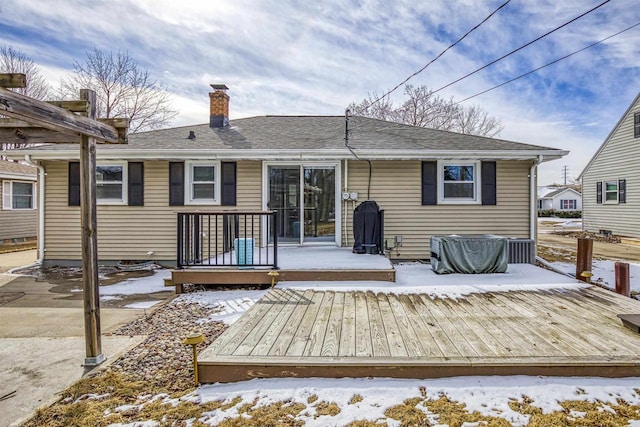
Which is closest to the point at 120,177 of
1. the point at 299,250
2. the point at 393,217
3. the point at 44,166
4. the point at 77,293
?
the point at 44,166

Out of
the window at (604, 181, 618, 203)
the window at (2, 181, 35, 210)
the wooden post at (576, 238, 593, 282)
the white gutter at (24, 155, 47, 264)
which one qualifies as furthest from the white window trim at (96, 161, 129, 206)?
the window at (604, 181, 618, 203)

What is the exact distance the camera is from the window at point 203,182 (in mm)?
8023

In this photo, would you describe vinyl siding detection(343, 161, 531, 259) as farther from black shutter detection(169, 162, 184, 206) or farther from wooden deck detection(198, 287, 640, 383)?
black shutter detection(169, 162, 184, 206)

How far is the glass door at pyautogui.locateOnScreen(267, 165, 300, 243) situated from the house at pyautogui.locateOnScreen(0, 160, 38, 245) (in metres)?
10.8

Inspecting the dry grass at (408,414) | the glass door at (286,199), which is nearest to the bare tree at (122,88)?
the glass door at (286,199)

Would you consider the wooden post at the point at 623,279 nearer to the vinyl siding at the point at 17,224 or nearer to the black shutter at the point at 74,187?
the black shutter at the point at 74,187

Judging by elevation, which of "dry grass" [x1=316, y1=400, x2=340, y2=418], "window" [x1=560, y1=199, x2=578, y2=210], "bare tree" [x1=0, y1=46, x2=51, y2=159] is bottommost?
"dry grass" [x1=316, y1=400, x2=340, y2=418]

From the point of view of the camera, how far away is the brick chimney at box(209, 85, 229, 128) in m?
9.73

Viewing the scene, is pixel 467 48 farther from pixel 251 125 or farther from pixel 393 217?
pixel 251 125

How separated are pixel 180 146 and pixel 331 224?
3.77 meters

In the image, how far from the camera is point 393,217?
8031 millimetres

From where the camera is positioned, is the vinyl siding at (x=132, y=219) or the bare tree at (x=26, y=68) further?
the bare tree at (x=26, y=68)

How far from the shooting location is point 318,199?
8023 mm

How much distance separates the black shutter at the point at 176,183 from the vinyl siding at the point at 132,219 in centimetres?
13
